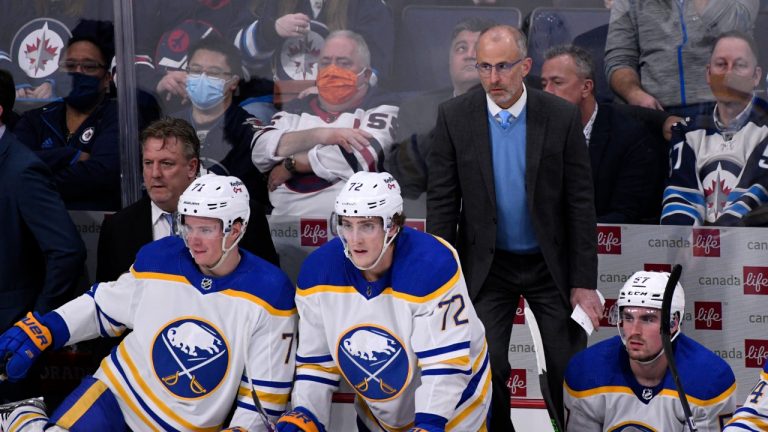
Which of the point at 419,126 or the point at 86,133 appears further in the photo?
the point at 86,133

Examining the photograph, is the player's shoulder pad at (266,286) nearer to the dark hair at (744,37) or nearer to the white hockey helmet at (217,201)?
the white hockey helmet at (217,201)

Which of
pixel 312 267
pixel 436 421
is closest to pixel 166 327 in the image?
pixel 312 267

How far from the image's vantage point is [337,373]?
143 inches

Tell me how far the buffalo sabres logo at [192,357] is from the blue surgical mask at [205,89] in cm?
140

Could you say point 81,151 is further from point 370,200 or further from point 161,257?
point 370,200

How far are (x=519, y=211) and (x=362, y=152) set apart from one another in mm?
972

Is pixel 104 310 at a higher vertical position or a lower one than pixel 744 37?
lower

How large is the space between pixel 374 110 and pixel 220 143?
25.7 inches

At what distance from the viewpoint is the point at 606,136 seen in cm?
459

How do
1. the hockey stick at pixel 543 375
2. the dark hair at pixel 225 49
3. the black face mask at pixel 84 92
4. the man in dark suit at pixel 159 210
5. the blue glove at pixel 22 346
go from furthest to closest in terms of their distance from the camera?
the black face mask at pixel 84 92 → the dark hair at pixel 225 49 → the man in dark suit at pixel 159 210 → the hockey stick at pixel 543 375 → the blue glove at pixel 22 346

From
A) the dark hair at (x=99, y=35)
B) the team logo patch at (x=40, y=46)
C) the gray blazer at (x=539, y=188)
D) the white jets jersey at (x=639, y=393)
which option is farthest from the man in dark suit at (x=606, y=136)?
the team logo patch at (x=40, y=46)

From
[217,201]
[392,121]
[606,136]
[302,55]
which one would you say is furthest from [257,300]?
[606,136]

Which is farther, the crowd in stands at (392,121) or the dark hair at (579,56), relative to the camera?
the dark hair at (579,56)

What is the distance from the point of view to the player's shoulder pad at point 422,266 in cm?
342
